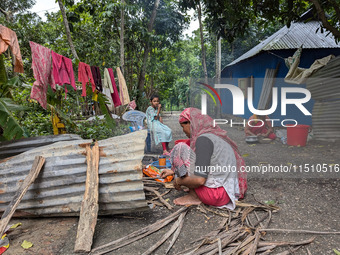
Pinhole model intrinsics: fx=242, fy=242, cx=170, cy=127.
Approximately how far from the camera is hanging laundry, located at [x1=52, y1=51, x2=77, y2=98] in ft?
12.8

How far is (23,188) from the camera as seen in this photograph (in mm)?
2500

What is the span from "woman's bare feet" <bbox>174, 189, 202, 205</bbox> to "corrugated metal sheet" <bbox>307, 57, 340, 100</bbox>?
11.1 feet

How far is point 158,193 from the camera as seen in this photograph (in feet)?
11.3

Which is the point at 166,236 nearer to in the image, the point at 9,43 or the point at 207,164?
the point at 207,164

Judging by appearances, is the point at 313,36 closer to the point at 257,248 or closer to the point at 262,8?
the point at 262,8

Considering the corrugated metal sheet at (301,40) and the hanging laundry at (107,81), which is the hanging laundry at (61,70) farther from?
the corrugated metal sheet at (301,40)

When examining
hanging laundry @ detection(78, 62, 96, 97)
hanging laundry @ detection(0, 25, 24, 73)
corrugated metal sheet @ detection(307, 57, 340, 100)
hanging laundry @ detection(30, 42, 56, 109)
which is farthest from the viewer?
hanging laundry @ detection(78, 62, 96, 97)

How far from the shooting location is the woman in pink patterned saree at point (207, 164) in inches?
108

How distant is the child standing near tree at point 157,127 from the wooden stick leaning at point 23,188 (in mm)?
3085

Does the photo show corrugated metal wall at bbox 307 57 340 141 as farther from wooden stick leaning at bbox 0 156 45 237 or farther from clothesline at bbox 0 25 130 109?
wooden stick leaning at bbox 0 156 45 237

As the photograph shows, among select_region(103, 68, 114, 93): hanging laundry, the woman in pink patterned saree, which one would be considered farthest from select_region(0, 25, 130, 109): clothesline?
the woman in pink patterned saree

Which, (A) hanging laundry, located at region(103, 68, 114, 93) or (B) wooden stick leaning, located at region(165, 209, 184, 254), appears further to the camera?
(A) hanging laundry, located at region(103, 68, 114, 93)

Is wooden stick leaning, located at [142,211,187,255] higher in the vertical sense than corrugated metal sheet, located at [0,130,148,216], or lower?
lower

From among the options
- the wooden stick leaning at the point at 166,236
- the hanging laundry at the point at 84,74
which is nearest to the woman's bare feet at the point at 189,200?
the wooden stick leaning at the point at 166,236
